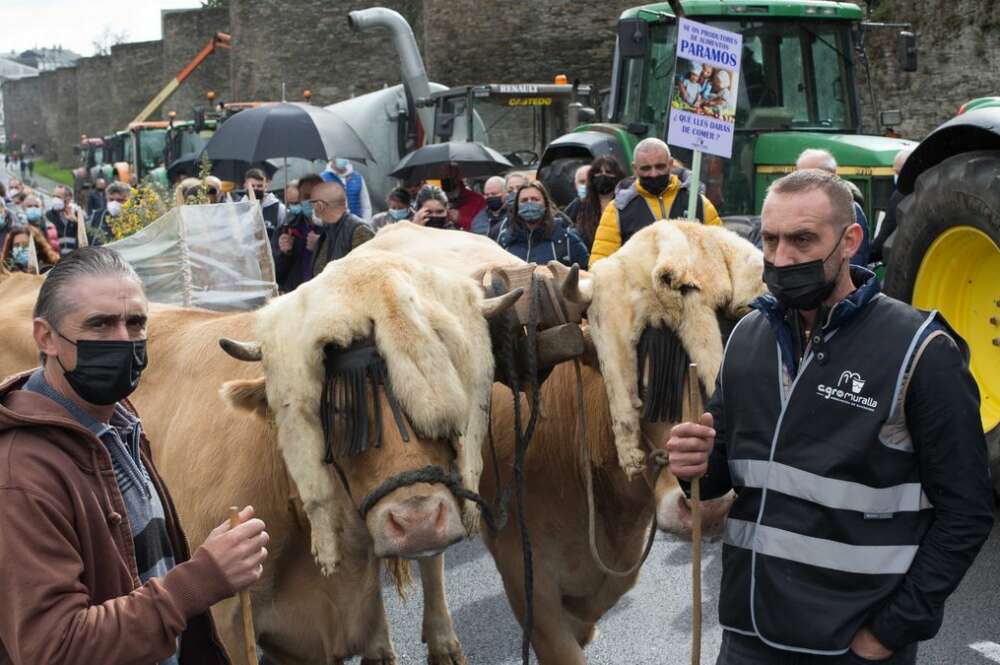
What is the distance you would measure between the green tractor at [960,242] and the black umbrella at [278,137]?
9.14 metres

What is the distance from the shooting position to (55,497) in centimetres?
252

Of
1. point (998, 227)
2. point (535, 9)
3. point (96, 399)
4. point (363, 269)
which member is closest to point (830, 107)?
point (998, 227)

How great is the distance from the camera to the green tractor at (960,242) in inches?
266

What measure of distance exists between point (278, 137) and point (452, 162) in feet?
7.14

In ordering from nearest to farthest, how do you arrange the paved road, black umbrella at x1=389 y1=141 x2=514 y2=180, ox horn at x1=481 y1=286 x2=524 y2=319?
1. ox horn at x1=481 y1=286 x2=524 y2=319
2. the paved road
3. black umbrella at x1=389 y1=141 x2=514 y2=180

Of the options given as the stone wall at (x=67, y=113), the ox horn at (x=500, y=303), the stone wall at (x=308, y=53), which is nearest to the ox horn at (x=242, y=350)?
the ox horn at (x=500, y=303)

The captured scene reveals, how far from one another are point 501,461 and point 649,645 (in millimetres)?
1747

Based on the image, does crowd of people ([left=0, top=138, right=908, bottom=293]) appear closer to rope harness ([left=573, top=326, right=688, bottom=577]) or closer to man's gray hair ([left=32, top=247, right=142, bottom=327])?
rope harness ([left=573, top=326, right=688, bottom=577])

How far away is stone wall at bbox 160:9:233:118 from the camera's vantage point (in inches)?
1991

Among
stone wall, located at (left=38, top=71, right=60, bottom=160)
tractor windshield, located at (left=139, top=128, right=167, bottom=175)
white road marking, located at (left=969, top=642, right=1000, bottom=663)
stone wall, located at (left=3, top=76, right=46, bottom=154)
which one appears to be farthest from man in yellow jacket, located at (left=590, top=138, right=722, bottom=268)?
stone wall, located at (left=3, top=76, right=46, bottom=154)

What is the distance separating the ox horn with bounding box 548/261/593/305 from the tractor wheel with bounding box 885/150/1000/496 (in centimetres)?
337

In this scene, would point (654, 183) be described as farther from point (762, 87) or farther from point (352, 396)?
point (352, 396)

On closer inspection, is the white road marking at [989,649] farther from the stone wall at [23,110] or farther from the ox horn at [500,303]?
the stone wall at [23,110]

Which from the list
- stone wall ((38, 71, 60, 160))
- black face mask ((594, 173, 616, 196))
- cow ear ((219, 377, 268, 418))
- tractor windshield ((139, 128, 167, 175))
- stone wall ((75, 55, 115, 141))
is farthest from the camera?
stone wall ((38, 71, 60, 160))
